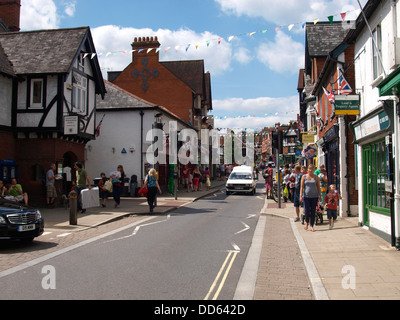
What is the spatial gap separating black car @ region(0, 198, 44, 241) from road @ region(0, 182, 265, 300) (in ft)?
3.21

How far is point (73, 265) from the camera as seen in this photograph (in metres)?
6.91

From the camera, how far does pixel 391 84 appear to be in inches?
289

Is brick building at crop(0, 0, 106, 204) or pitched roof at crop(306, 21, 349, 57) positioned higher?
pitched roof at crop(306, 21, 349, 57)

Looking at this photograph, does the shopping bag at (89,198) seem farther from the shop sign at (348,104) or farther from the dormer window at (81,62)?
the shop sign at (348,104)

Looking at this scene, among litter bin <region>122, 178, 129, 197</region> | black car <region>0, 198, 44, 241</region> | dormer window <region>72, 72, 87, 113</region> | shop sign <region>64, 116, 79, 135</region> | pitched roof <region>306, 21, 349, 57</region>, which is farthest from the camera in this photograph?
litter bin <region>122, 178, 129, 197</region>

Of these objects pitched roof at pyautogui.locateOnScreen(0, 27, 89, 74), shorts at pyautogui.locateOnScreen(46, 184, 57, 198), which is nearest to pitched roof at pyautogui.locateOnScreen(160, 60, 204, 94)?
pitched roof at pyautogui.locateOnScreen(0, 27, 89, 74)

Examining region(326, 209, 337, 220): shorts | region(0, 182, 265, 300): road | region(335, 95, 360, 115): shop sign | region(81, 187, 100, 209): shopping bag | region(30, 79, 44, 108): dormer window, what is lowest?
region(0, 182, 265, 300): road

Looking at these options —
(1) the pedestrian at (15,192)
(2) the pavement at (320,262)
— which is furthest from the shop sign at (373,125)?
(1) the pedestrian at (15,192)

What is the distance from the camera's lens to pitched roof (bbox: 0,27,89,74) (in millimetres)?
17172

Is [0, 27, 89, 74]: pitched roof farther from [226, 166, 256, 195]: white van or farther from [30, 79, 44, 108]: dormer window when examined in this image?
[226, 166, 256, 195]: white van

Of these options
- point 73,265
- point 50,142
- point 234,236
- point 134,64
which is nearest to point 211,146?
point 134,64

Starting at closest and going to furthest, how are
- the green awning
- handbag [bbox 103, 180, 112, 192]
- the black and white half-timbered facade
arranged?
the green awning < handbag [bbox 103, 180, 112, 192] < the black and white half-timbered facade

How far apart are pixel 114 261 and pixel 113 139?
719 inches

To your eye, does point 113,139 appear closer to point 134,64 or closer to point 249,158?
point 134,64
